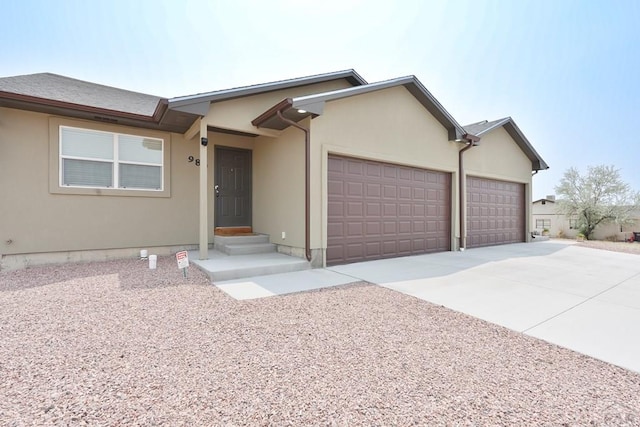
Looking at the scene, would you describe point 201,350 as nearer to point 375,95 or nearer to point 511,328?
point 511,328

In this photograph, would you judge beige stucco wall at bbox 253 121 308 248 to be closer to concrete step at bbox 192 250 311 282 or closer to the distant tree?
concrete step at bbox 192 250 311 282

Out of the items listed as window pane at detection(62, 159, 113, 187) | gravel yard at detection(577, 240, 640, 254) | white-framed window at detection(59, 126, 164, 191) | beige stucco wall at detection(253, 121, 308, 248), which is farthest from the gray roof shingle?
gravel yard at detection(577, 240, 640, 254)

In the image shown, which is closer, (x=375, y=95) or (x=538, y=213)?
(x=375, y=95)

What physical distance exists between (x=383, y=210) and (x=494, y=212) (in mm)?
6256

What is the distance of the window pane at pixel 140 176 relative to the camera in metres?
7.08

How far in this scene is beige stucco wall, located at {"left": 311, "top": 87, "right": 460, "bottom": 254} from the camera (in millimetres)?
6414

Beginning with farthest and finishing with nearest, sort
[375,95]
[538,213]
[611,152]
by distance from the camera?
[538,213]
[611,152]
[375,95]

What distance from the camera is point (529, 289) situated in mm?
4793

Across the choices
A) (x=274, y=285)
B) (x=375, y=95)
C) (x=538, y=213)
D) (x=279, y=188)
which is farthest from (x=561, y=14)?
(x=538, y=213)

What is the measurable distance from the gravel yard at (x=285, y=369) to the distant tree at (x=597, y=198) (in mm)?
23071

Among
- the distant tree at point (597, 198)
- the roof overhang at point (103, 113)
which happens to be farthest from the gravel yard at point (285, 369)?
the distant tree at point (597, 198)

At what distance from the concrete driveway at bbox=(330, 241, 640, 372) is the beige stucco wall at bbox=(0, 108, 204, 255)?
14.9 feet

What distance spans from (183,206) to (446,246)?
7996 mm

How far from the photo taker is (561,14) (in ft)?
28.5
